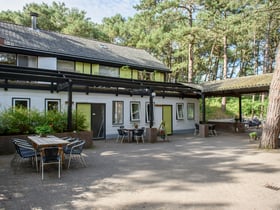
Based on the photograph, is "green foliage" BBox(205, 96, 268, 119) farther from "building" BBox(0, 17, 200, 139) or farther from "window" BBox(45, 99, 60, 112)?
"window" BBox(45, 99, 60, 112)

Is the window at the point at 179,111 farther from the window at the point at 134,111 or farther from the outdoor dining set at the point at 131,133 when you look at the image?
the outdoor dining set at the point at 131,133

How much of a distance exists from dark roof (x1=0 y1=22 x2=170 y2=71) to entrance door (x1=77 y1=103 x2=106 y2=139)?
10.6ft

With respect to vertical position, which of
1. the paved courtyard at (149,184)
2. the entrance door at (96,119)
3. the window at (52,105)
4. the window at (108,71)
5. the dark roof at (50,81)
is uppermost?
the window at (108,71)

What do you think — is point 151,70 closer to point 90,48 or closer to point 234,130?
point 90,48

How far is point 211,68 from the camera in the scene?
32.9m

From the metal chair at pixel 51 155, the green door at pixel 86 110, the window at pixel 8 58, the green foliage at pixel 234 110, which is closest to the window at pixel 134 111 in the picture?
the green door at pixel 86 110

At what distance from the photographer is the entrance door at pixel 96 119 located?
13.2m

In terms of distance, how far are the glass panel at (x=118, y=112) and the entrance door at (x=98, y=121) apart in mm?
737

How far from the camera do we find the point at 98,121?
44.7ft

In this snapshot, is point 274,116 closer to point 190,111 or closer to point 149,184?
point 149,184

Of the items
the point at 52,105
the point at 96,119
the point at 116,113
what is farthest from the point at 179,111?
the point at 52,105

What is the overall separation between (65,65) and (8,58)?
3.02 meters

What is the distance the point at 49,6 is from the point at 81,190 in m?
30.1

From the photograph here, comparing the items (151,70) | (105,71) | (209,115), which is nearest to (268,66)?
(209,115)
